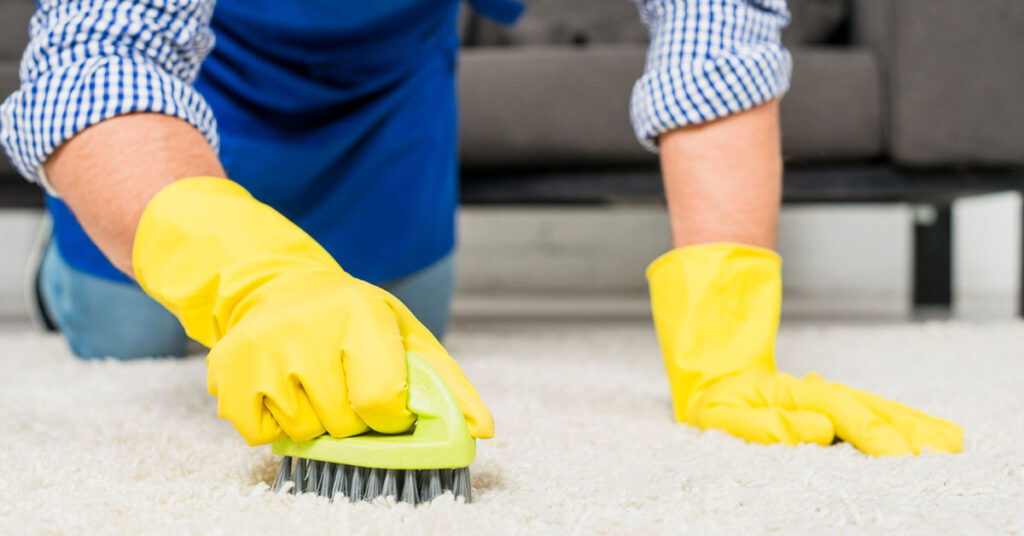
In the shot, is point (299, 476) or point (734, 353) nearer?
point (299, 476)

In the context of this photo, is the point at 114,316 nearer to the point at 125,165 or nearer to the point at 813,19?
the point at 125,165

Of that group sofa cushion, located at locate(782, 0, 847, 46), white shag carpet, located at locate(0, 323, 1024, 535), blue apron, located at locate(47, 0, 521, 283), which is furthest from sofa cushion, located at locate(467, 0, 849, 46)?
white shag carpet, located at locate(0, 323, 1024, 535)

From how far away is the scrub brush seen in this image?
0.36 meters

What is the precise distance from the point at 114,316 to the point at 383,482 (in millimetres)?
796

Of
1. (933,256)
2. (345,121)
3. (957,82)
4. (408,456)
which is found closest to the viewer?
(408,456)

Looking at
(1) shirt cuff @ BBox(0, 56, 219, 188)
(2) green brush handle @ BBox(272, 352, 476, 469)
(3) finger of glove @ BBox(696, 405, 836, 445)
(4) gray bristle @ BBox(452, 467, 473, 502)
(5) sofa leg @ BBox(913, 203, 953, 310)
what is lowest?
(5) sofa leg @ BBox(913, 203, 953, 310)

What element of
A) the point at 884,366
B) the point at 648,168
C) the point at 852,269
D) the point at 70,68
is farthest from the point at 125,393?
the point at 852,269

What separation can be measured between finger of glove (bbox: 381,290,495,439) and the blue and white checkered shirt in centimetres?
21

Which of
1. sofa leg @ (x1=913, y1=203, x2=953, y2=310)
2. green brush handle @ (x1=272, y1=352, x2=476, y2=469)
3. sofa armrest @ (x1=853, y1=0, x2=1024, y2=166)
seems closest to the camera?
green brush handle @ (x1=272, y1=352, x2=476, y2=469)

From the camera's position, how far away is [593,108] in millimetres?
1303

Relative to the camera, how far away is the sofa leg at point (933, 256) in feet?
5.77

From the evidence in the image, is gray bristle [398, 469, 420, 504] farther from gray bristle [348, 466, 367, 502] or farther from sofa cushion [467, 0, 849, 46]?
sofa cushion [467, 0, 849, 46]

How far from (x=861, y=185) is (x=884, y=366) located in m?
0.55

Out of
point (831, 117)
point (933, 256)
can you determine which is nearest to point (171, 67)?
point (831, 117)
